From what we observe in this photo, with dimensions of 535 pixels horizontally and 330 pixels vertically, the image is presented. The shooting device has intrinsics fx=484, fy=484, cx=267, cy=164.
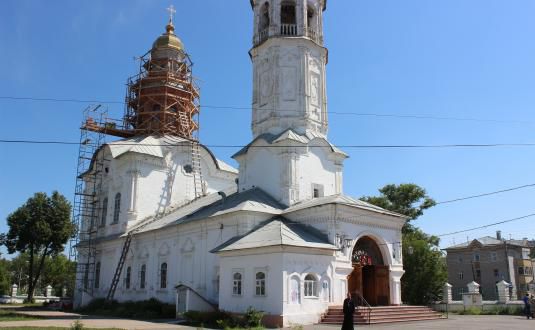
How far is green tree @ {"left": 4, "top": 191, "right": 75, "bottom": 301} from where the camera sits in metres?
42.2

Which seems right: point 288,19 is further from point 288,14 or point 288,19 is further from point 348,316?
point 348,316

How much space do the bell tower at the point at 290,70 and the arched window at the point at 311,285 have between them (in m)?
8.57

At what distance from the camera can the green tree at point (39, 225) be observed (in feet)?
139

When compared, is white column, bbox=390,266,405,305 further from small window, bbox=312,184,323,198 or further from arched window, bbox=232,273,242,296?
arched window, bbox=232,273,242,296

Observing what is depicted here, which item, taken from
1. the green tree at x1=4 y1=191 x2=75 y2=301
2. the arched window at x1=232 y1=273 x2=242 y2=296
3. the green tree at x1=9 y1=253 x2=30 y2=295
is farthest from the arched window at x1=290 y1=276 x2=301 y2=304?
the green tree at x1=9 y1=253 x2=30 y2=295

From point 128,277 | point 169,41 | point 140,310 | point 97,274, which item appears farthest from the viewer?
point 169,41

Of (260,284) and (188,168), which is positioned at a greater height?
(188,168)

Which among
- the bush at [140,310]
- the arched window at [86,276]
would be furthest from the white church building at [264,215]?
the bush at [140,310]

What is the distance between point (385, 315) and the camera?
61.5 feet

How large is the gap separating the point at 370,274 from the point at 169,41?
24.8 metres

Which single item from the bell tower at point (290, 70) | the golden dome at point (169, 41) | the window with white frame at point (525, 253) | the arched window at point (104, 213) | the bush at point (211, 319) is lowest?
the bush at point (211, 319)

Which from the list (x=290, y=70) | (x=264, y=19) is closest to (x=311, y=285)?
(x=290, y=70)

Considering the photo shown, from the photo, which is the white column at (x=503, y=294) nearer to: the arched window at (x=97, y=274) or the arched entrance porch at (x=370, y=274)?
the arched entrance porch at (x=370, y=274)

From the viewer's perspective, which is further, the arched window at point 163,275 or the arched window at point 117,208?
the arched window at point 117,208
